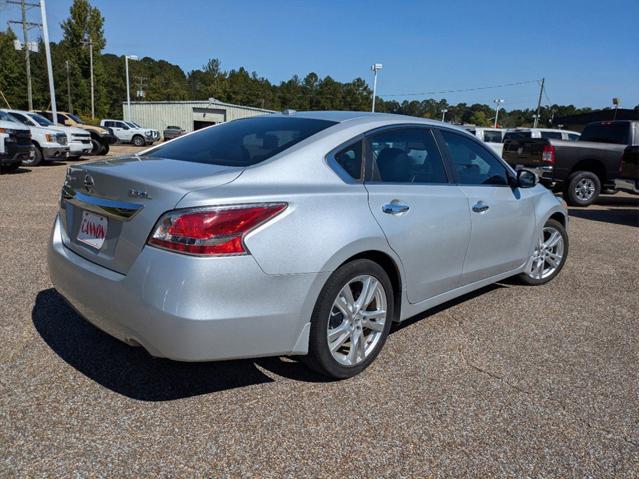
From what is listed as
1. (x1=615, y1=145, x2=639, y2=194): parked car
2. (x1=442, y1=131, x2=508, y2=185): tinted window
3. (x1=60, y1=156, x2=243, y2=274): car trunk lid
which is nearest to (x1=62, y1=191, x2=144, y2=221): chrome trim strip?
(x1=60, y1=156, x2=243, y2=274): car trunk lid

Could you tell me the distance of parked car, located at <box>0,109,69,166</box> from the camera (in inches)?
570

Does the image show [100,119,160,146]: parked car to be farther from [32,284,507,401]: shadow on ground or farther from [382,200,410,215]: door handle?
[382,200,410,215]: door handle

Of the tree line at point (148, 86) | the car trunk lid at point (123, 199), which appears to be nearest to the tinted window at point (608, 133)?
the car trunk lid at point (123, 199)

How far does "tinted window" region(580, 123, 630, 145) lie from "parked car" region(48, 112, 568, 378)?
9.94 meters

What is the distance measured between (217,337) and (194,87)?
126 metres

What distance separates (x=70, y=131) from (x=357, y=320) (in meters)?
16.2

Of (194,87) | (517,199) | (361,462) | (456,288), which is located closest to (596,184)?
(517,199)

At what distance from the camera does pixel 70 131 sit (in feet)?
53.8

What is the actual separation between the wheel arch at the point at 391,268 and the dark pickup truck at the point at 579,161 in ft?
30.4

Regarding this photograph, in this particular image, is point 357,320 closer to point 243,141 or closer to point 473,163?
point 243,141

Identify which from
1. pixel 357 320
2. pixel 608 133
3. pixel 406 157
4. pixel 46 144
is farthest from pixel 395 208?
pixel 46 144

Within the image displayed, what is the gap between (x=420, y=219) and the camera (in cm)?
323

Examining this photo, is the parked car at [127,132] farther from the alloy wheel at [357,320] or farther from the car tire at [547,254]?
the alloy wheel at [357,320]

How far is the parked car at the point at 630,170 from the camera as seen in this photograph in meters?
9.88
